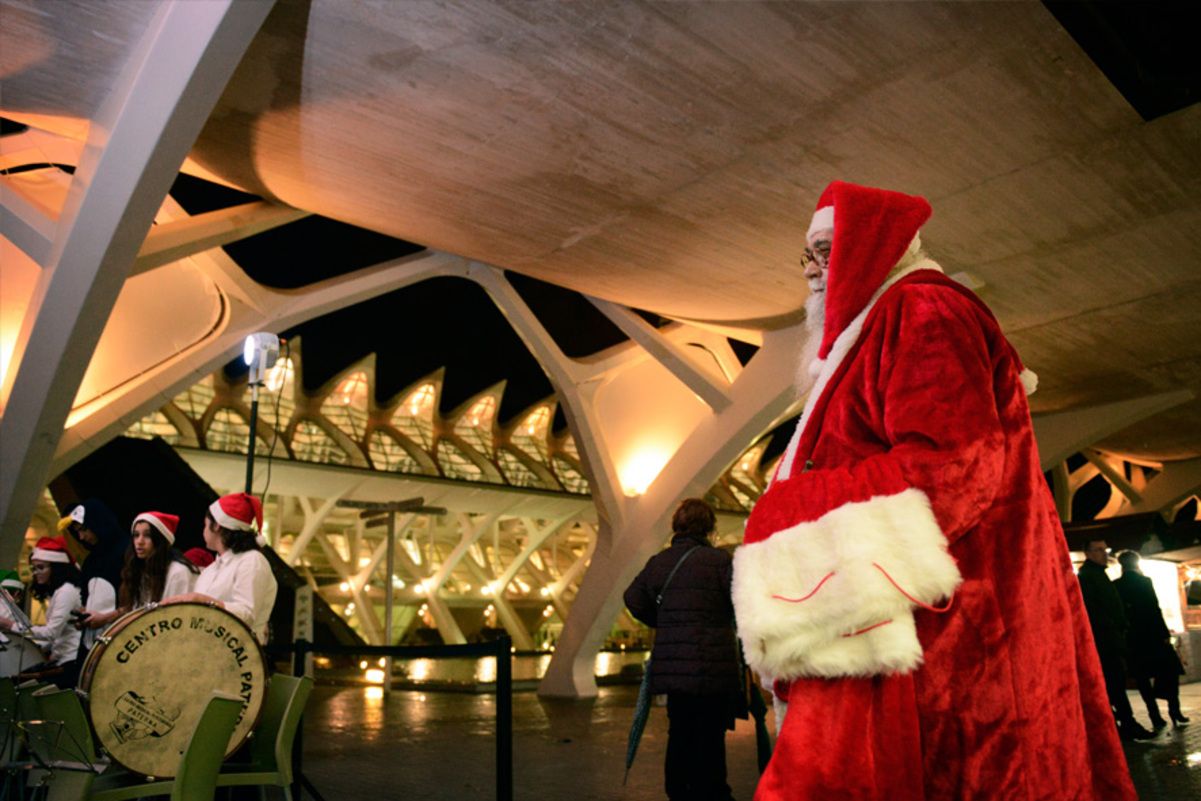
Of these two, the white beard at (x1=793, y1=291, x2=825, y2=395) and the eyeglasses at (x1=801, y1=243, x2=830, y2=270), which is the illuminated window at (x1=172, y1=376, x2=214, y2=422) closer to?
the white beard at (x1=793, y1=291, x2=825, y2=395)

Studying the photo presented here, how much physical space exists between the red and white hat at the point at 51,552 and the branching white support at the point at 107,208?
3.33 m

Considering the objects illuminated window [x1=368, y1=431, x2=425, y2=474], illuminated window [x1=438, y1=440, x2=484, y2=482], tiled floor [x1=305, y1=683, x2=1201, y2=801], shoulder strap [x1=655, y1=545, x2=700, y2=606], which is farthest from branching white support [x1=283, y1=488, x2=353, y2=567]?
shoulder strap [x1=655, y1=545, x2=700, y2=606]

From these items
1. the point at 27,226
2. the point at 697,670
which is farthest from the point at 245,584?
the point at 27,226

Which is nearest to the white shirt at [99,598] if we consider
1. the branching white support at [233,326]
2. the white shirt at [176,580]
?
the white shirt at [176,580]

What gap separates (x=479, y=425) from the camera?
37.6 m

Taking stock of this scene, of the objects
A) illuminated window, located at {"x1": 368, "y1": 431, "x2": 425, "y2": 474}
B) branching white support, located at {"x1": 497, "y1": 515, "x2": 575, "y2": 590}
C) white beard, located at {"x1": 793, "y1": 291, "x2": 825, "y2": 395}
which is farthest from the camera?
branching white support, located at {"x1": 497, "y1": 515, "x2": 575, "y2": 590}

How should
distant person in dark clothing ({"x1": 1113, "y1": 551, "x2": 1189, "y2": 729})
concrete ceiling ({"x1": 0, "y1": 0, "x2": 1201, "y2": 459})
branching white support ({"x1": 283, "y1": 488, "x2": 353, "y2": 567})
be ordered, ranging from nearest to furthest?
1. concrete ceiling ({"x1": 0, "y1": 0, "x2": 1201, "y2": 459})
2. distant person in dark clothing ({"x1": 1113, "y1": 551, "x2": 1189, "y2": 729})
3. branching white support ({"x1": 283, "y1": 488, "x2": 353, "y2": 567})

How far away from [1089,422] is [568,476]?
21.4 metres

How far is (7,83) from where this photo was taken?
983 centimetres

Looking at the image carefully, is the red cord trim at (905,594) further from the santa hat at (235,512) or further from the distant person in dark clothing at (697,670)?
the santa hat at (235,512)

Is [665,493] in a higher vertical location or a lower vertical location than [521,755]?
higher

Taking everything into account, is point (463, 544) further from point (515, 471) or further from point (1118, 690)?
point (1118, 690)

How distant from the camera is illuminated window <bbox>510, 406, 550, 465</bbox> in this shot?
38.6 meters

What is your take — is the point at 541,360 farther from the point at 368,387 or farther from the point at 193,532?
the point at 368,387
